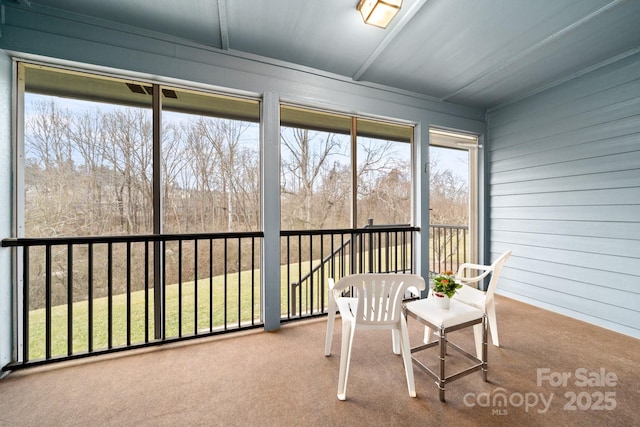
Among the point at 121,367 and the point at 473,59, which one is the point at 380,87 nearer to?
the point at 473,59

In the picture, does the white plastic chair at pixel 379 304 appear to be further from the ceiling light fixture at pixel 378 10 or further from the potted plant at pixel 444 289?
the ceiling light fixture at pixel 378 10

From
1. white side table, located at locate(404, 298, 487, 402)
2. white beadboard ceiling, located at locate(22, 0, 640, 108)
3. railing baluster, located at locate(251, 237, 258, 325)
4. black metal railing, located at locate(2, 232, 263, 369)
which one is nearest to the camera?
white side table, located at locate(404, 298, 487, 402)

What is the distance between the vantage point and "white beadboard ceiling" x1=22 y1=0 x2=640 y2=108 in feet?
5.78

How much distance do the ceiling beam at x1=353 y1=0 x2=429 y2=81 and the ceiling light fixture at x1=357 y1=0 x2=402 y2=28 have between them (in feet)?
0.43

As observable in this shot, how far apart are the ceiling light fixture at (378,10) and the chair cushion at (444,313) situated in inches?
83.1

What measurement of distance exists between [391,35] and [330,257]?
2268mm

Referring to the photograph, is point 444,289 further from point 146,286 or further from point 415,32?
point 146,286

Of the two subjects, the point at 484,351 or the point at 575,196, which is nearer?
the point at 484,351

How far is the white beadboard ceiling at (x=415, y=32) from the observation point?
1.76 m

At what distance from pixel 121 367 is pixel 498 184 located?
4.59 meters

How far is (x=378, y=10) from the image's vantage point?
1710 mm

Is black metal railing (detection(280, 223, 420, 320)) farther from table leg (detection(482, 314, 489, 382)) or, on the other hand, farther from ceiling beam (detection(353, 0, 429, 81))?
ceiling beam (detection(353, 0, 429, 81))

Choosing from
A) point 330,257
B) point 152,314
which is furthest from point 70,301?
point 330,257

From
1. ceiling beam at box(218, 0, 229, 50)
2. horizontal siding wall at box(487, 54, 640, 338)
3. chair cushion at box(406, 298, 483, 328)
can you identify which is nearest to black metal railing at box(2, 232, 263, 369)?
chair cushion at box(406, 298, 483, 328)
